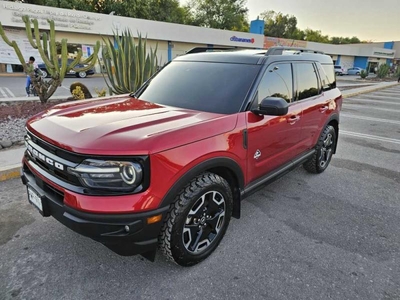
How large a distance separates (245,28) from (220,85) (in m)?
59.4

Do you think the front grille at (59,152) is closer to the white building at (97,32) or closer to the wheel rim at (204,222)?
the wheel rim at (204,222)

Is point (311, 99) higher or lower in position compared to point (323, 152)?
higher

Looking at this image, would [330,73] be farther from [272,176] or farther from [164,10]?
[164,10]

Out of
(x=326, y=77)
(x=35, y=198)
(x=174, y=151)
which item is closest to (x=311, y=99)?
(x=326, y=77)

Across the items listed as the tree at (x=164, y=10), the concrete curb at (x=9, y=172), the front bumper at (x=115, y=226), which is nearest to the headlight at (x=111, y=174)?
the front bumper at (x=115, y=226)

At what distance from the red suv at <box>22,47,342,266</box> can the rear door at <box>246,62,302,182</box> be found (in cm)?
1

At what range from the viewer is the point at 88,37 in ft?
78.2

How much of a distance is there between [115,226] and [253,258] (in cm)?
136

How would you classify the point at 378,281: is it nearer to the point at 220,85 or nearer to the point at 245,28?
the point at 220,85

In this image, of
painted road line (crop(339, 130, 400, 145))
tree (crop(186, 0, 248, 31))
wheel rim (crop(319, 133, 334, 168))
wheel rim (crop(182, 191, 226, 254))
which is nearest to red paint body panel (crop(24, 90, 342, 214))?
wheel rim (crop(182, 191, 226, 254))

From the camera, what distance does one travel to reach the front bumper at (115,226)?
188 centimetres

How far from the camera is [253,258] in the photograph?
2.59 metres

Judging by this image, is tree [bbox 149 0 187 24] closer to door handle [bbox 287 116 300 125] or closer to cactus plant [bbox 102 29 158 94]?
cactus plant [bbox 102 29 158 94]

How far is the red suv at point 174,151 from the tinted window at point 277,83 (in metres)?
0.01
